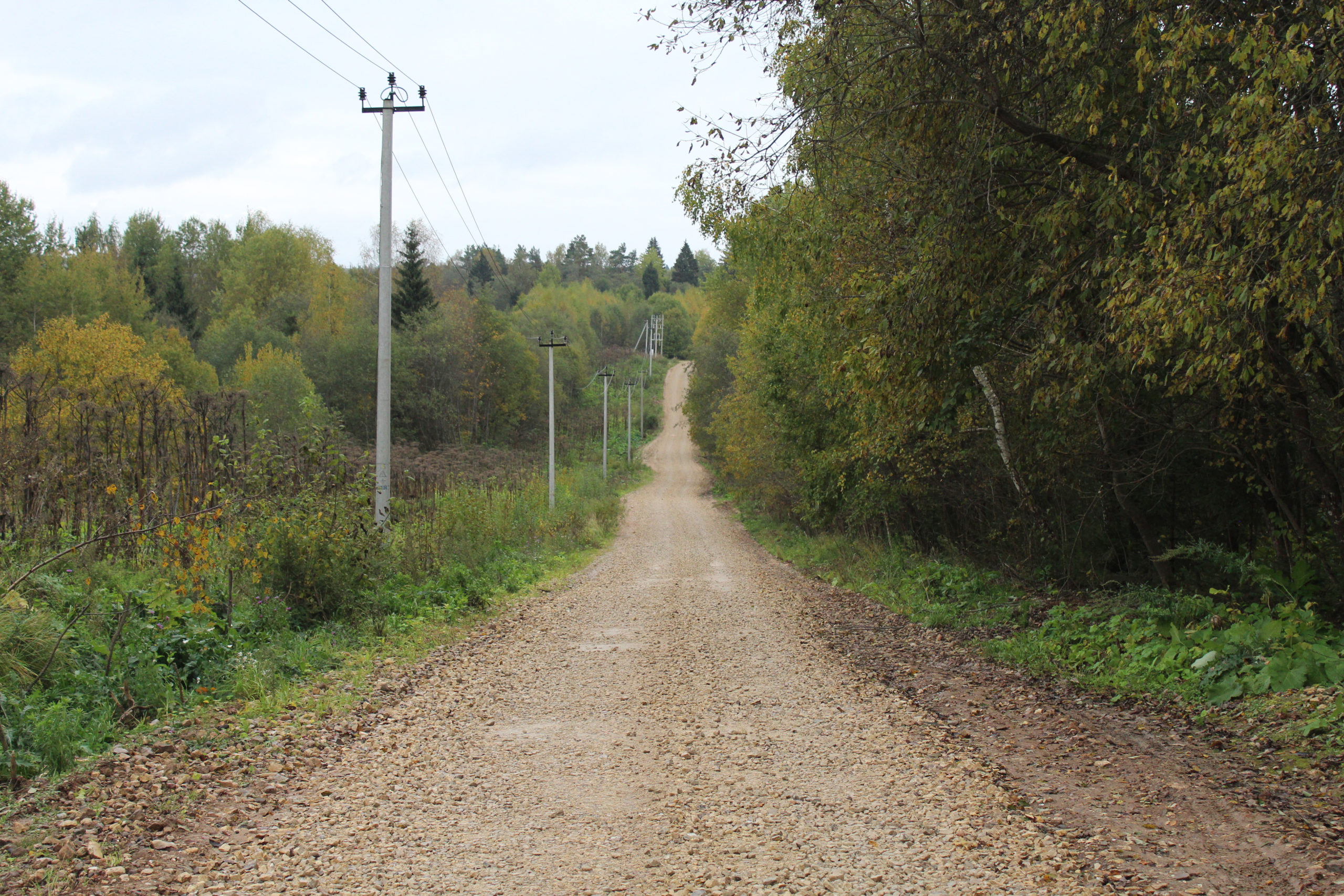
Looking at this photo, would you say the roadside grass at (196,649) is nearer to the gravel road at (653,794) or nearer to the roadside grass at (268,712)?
the roadside grass at (268,712)

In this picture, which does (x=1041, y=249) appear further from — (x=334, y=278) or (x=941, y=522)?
(x=334, y=278)

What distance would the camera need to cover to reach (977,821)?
4.34m

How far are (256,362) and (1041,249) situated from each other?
164 feet

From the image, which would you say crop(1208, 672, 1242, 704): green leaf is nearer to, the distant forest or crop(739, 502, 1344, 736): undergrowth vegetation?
crop(739, 502, 1344, 736): undergrowth vegetation

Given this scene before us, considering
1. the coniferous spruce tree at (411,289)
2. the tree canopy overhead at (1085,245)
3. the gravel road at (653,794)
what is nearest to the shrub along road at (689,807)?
the gravel road at (653,794)

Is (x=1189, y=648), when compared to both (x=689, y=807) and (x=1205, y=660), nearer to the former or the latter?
(x=1205, y=660)

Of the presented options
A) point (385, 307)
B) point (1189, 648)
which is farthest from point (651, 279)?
point (1189, 648)

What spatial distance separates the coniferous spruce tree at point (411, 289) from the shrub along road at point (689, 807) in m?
49.8

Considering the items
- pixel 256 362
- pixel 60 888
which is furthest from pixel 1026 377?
pixel 256 362

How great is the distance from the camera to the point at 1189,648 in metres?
6.93

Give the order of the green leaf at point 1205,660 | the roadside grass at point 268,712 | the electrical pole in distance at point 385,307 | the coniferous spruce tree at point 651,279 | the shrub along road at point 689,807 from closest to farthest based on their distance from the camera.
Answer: the shrub along road at point 689,807
the roadside grass at point 268,712
the green leaf at point 1205,660
the electrical pole in distance at point 385,307
the coniferous spruce tree at point 651,279

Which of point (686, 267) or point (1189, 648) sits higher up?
point (686, 267)

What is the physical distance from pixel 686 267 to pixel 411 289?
113 meters

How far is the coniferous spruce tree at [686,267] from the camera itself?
162375 mm
